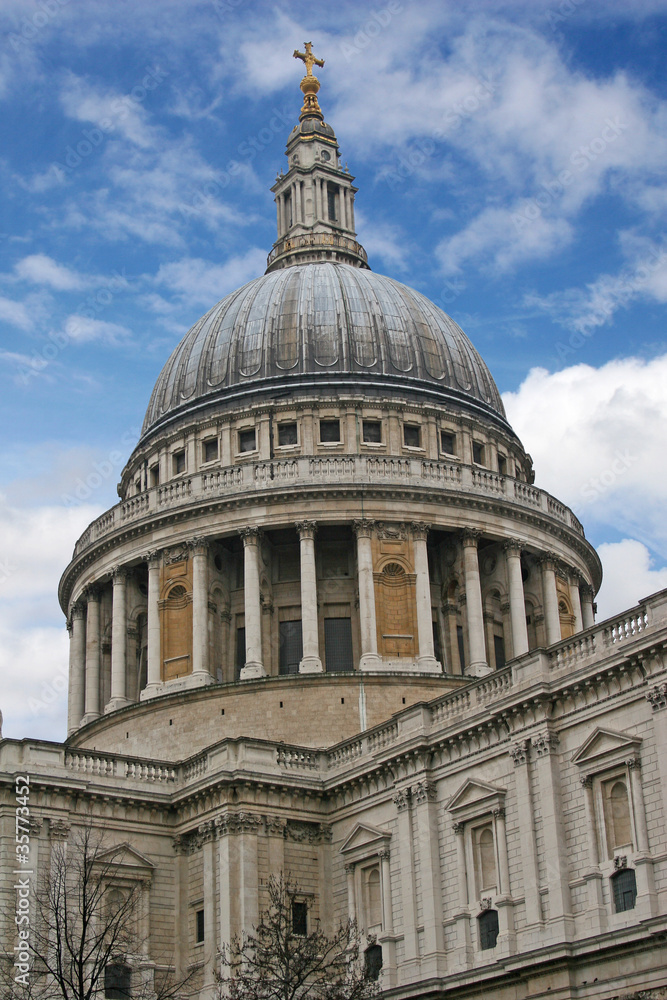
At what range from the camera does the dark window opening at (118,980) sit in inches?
1631

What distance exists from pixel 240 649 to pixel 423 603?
7.61 m

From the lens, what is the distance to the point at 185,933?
43750mm

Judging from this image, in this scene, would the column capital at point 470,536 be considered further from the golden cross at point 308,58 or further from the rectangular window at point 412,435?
the golden cross at point 308,58

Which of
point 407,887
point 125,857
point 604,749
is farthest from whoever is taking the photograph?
point 125,857

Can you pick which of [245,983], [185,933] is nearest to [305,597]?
[185,933]

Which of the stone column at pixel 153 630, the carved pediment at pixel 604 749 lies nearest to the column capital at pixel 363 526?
the stone column at pixel 153 630

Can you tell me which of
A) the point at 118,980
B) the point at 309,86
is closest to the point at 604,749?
the point at 118,980

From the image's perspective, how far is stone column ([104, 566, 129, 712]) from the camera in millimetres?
57000

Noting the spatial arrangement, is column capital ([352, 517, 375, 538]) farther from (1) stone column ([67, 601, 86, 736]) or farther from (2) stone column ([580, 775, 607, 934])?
(2) stone column ([580, 775, 607, 934])

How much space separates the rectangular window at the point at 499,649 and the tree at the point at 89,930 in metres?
19.7

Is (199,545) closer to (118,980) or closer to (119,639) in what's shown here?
(119,639)

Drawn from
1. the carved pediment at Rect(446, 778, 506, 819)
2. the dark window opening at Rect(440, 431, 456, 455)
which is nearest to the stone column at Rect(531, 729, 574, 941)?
the carved pediment at Rect(446, 778, 506, 819)

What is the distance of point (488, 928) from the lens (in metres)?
37.9

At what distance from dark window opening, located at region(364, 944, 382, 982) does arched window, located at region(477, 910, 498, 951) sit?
393cm
